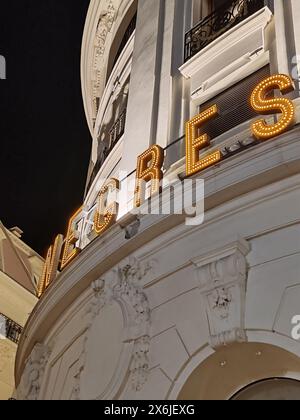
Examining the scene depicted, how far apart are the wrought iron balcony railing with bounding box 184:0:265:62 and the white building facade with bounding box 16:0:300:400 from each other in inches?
1.2

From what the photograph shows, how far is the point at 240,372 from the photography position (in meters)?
8.44

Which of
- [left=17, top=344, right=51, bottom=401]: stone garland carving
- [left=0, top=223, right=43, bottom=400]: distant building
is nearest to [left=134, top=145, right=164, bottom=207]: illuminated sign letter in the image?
[left=17, top=344, right=51, bottom=401]: stone garland carving

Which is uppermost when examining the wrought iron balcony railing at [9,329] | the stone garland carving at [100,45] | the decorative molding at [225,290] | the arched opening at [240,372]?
the stone garland carving at [100,45]

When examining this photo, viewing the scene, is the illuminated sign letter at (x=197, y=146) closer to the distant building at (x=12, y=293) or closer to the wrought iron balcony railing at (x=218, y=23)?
the wrought iron balcony railing at (x=218, y=23)

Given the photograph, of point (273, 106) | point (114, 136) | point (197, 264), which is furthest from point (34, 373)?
point (273, 106)

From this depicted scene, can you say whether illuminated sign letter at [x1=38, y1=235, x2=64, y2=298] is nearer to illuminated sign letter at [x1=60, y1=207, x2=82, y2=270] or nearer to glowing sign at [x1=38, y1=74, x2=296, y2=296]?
glowing sign at [x1=38, y1=74, x2=296, y2=296]

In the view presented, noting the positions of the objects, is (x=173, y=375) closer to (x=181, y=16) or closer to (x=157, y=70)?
(x=157, y=70)

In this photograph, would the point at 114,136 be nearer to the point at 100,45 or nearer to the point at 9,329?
the point at 100,45

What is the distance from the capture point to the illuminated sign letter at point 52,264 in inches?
490

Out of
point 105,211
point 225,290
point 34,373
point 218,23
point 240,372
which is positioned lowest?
point 240,372

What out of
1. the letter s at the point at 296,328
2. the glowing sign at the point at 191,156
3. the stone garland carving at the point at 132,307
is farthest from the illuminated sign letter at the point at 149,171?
the letter s at the point at 296,328

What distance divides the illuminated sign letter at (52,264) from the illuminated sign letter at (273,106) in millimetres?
5247

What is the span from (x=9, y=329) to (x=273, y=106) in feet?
57.9

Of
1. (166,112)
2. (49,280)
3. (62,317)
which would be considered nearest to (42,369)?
(62,317)
